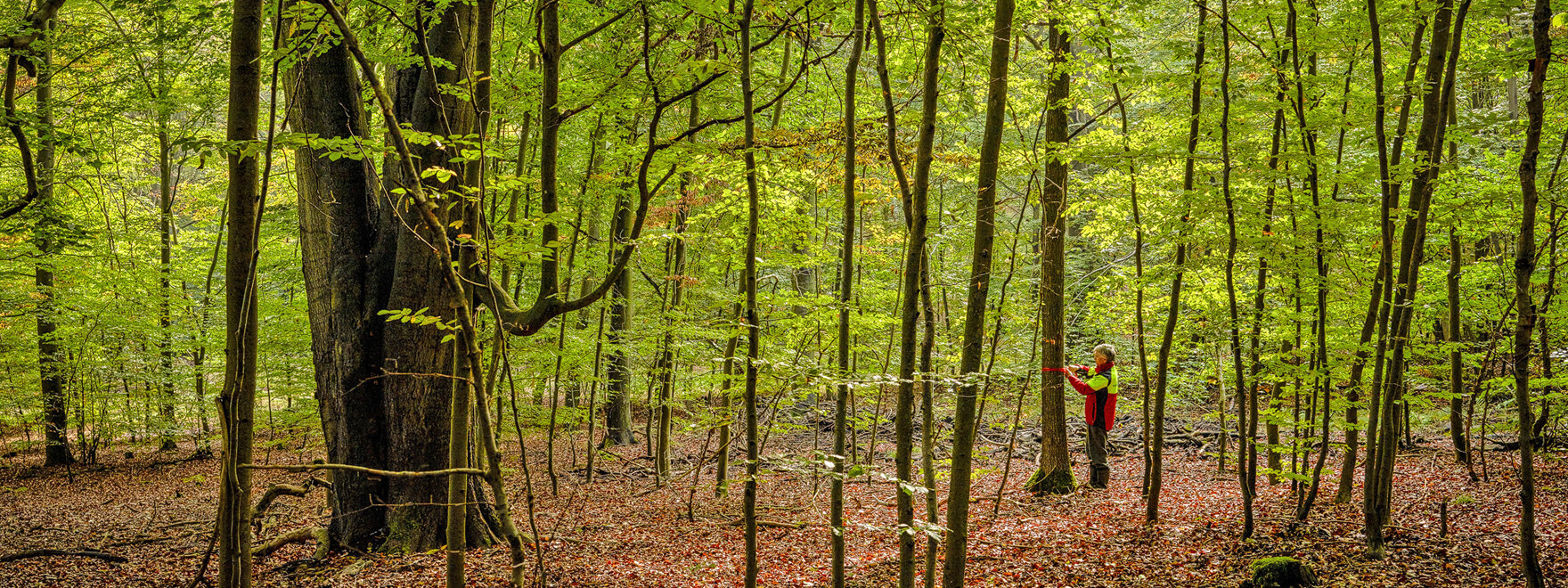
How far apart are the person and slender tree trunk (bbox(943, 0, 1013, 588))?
5.12 meters

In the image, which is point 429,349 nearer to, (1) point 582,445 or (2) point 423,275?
(2) point 423,275

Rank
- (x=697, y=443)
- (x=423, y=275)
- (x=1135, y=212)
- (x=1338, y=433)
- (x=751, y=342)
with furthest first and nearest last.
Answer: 1. (x=697, y=443)
2. (x=1338, y=433)
3. (x=1135, y=212)
4. (x=423, y=275)
5. (x=751, y=342)

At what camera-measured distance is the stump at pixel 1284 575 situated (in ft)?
16.2

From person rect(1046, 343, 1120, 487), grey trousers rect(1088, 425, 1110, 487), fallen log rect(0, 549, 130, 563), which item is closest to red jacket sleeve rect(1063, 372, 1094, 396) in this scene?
person rect(1046, 343, 1120, 487)

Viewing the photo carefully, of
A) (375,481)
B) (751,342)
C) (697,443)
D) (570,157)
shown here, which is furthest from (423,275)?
(697,443)

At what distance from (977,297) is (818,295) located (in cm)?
319

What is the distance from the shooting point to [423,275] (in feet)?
19.2

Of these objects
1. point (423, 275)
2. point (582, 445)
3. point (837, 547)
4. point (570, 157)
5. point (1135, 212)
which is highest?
point (570, 157)

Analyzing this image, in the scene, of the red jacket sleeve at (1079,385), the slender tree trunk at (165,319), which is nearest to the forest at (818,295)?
the red jacket sleeve at (1079,385)

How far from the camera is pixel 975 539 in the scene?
6961 mm

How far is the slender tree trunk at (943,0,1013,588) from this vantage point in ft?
12.3

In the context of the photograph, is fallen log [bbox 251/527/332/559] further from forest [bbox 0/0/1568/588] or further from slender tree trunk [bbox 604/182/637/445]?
slender tree trunk [bbox 604/182/637/445]

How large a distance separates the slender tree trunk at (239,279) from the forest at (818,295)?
0.6 inches

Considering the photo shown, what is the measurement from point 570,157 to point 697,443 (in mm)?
7066
